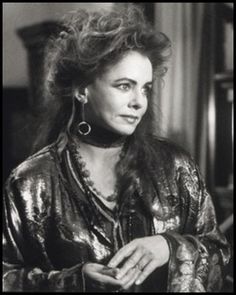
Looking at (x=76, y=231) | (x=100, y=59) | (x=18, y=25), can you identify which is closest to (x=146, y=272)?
(x=76, y=231)

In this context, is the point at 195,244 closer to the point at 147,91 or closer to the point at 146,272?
the point at 146,272

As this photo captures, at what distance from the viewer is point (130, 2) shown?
82 cm

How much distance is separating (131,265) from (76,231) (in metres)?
0.11

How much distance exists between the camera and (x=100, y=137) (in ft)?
2.54

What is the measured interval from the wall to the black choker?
0.51 ft

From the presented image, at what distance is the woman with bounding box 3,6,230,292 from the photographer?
0.74 m

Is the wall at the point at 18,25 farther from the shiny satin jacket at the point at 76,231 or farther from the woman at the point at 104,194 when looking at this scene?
the shiny satin jacket at the point at 76,231

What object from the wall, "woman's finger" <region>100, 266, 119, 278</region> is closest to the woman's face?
the wall

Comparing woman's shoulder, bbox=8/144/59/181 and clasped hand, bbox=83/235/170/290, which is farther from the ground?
woman's shoulder, bbox=8/144/59/181

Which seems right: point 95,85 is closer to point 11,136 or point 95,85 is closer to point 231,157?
point 11,136

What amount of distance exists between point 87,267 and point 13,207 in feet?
0.53

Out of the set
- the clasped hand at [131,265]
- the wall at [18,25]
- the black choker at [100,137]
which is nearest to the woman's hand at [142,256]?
the clasped hand at [131,265]

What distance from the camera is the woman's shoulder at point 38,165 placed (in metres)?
0.77

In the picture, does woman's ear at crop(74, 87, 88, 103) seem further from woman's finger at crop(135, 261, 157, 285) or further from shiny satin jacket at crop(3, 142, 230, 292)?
woman's finger at crop(135, 261, 157, 285)
